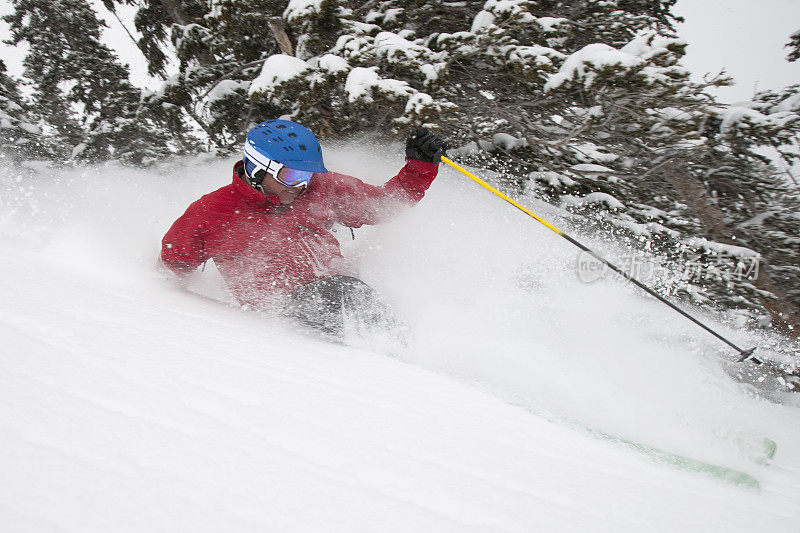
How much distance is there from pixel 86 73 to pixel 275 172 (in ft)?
34.5

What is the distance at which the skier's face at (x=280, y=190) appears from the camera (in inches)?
126

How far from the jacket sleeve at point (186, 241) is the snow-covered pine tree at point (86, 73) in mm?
6852

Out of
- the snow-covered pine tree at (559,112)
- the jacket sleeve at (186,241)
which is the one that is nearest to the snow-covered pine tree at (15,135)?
the snow-covered pine tree at (559,112)

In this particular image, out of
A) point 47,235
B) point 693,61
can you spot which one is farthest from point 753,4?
point 47,235

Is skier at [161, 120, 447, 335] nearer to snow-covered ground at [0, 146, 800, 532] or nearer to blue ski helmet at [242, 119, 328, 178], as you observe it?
blue ski helmet at [242, 119, 328, 178]

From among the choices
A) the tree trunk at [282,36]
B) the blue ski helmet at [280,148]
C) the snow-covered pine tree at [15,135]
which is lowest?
the snow-covered pine tree at [15,135]

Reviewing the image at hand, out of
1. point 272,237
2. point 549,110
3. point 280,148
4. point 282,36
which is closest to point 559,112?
point 549,110

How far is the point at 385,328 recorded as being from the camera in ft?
9.78

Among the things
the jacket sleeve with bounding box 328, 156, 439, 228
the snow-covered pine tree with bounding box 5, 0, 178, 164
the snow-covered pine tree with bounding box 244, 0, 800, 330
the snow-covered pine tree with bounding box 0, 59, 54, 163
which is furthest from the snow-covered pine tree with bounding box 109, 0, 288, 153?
the snow-covered pine tree with bounding box 0, 59, 54, 163

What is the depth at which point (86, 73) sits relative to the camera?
10.2 meters

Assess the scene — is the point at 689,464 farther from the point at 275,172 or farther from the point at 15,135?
the point at 15,135

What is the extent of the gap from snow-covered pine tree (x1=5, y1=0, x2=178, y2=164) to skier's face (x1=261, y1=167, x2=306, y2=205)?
7106 millimetres

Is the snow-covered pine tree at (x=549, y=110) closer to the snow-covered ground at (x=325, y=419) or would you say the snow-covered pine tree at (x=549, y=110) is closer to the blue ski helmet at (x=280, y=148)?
the blue ski helmet at (x=280, y=148)

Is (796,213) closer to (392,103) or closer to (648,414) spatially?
(648,414)
